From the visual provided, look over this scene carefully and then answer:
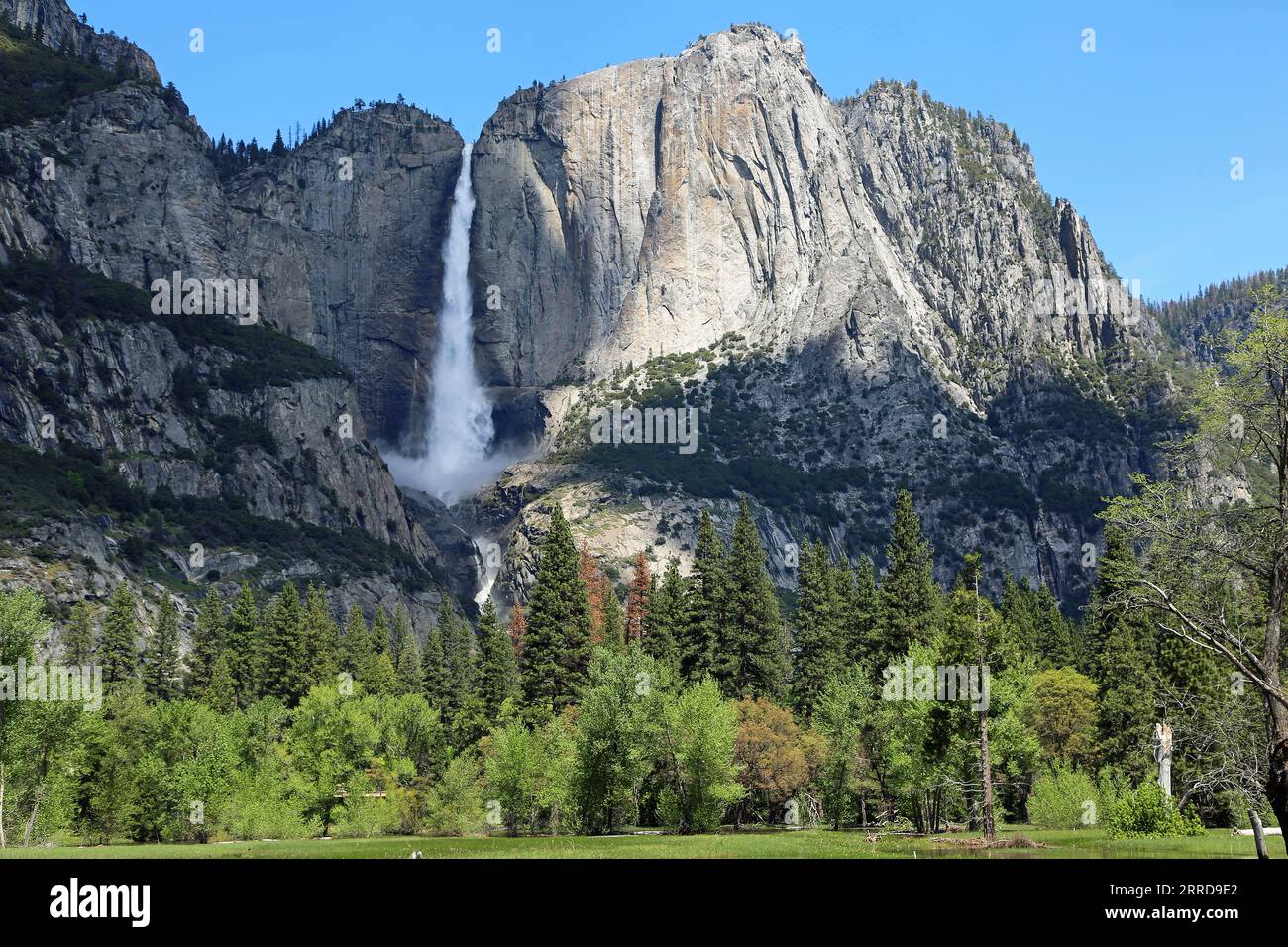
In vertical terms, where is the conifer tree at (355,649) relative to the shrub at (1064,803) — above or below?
above

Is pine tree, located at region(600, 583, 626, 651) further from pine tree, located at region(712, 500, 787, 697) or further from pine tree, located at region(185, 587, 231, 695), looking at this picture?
pine tree, located at region(185, 587, 231, 695)

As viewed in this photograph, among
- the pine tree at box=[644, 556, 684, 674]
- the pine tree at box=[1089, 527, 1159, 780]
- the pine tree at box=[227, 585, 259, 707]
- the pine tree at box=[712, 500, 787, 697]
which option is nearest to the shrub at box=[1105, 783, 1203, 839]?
the pine tree at box=[1089, 527, 1159, 780]

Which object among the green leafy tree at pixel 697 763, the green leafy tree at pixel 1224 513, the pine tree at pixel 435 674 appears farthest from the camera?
the pine tree at pixel 435 674

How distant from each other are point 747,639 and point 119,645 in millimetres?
54907

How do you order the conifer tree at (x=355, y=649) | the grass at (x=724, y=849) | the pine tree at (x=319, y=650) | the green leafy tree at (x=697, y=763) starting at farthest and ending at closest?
1. the conifer tree at (x=355, y=649)
2. the pine tree at (x=319, y=650)
3. the green leafy tree at (x=697, y=763)
4. the grass at (x=724, y=849)

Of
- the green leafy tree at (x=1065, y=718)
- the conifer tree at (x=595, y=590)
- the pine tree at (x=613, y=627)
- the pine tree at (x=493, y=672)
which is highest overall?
the conifer tree at (x=595, y=590)

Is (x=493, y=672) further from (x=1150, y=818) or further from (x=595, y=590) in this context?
(x=1150, y=818)

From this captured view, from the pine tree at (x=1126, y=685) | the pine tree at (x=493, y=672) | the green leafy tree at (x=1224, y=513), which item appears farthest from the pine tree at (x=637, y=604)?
the green leafy tree at (x=1224, y=513)

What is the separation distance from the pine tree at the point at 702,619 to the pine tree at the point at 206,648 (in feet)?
146

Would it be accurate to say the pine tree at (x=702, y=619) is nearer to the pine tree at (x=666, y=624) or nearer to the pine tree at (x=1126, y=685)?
the pine tree at (x=666, y=624)

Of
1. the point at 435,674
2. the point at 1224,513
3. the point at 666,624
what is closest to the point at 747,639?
the point at 666,624

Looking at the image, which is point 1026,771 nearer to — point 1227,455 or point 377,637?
point 1227,455

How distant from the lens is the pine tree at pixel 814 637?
3782 inches
